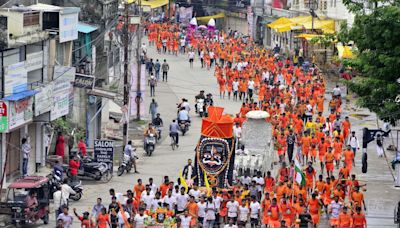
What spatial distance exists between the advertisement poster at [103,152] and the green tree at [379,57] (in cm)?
928

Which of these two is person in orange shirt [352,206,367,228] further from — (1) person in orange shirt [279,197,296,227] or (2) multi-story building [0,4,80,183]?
(2) multi-story building [0,4,80,183]

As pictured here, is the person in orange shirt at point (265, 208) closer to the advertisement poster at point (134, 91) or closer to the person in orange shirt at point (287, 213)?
the person in orange shirt at point (287, 213)

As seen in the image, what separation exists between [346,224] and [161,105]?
26.9 meters

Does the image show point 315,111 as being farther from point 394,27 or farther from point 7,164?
point 394,27

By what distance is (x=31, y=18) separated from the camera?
131ft

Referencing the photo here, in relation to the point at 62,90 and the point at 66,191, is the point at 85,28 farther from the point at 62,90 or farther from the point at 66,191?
the point at 66,191

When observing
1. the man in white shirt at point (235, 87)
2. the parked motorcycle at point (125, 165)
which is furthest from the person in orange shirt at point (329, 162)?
the man in white shirt at point (235, 87)

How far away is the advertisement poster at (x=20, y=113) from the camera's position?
37906mm

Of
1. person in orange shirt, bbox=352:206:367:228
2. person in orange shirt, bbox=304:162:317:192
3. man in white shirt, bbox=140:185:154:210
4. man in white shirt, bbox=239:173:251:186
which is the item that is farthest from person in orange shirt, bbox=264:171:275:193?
person in orange shirt, bbox=352:206:367:228

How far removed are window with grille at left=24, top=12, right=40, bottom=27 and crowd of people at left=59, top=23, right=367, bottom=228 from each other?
5.81m

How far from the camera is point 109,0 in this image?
5078 centimetres

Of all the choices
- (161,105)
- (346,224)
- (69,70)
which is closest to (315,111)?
(161,105)

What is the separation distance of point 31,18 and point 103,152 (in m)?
4.49

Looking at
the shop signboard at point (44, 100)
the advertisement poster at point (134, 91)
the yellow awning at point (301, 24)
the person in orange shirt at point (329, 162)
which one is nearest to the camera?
the shop signboard at point (44, 100)
